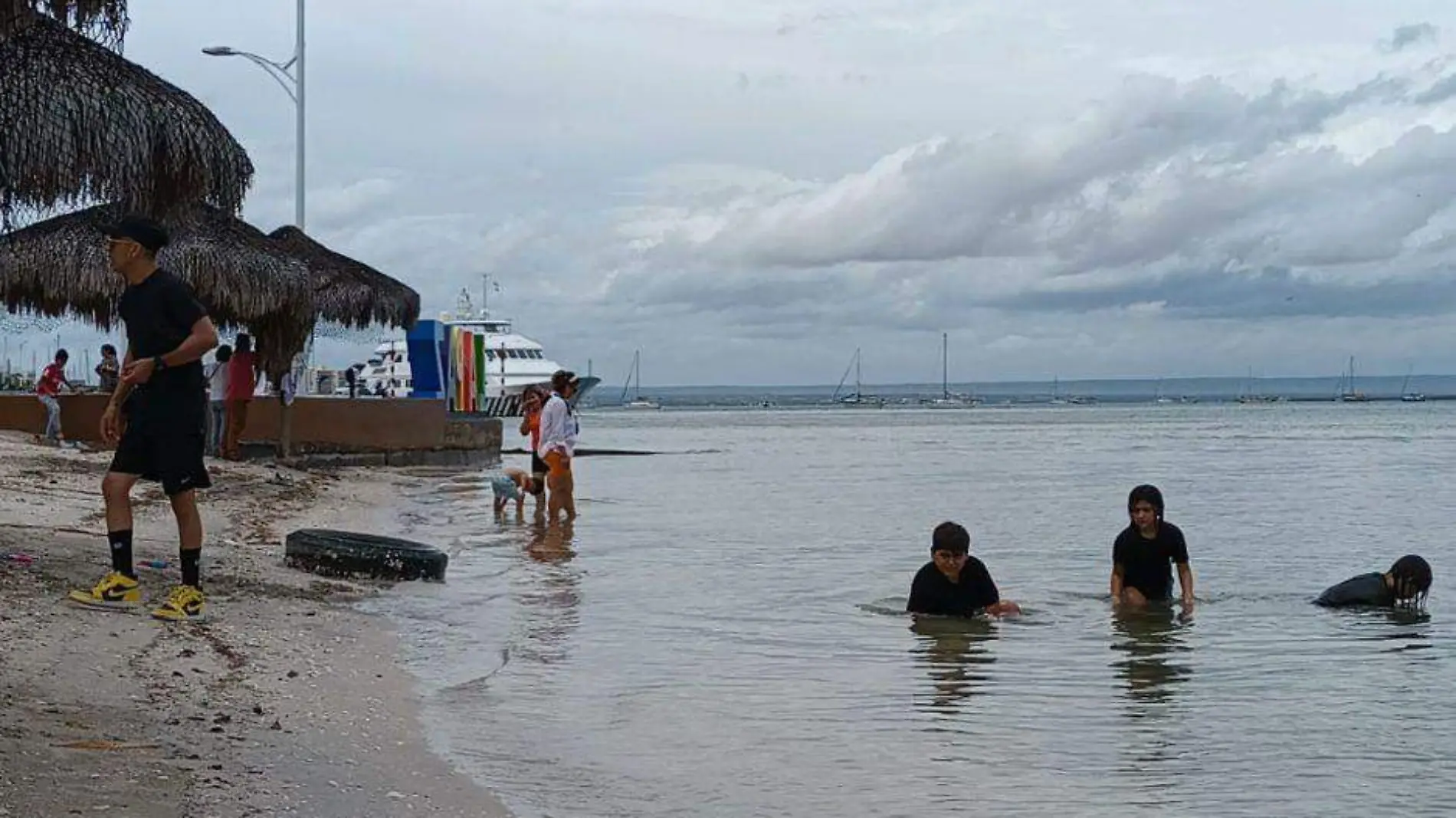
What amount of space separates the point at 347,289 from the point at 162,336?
56.4 feet

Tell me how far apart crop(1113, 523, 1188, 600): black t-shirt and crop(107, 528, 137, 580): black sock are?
6264mm

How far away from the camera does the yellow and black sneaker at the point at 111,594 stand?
798 cm

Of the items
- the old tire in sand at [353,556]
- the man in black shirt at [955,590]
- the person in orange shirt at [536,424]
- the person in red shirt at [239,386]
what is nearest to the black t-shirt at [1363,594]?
the man in black shirt at [955,590]

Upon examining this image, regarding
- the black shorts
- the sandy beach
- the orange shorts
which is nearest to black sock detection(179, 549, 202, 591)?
the sandy beach

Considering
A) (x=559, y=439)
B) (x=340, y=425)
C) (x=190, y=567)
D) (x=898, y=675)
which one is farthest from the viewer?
(x=340, y=425)

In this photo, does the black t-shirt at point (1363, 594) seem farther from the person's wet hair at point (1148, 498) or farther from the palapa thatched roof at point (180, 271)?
the palapa thatched roof at point (180, 271)

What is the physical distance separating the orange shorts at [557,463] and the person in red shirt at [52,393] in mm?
7865

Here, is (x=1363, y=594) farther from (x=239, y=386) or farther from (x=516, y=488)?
(x=239, y=386)

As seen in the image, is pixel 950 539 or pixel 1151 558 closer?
pixel 950 539

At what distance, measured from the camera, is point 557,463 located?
18.1 meters

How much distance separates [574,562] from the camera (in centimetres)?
1496

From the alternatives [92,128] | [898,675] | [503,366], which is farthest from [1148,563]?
[503,366]

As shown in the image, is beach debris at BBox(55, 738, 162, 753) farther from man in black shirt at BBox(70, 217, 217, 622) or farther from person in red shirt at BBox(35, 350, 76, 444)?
person in red shirt at BBox(35, 350, 76, 444)

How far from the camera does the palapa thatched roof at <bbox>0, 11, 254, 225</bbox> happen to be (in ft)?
26.0
